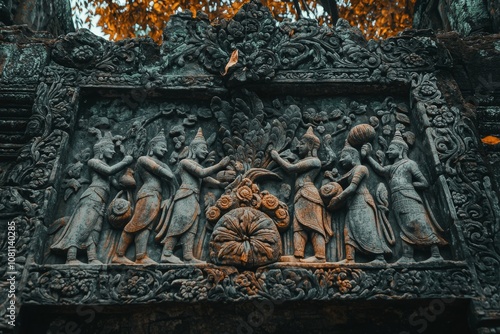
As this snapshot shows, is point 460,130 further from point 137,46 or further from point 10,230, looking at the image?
point 10,230

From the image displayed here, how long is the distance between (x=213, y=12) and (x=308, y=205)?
23.2ft

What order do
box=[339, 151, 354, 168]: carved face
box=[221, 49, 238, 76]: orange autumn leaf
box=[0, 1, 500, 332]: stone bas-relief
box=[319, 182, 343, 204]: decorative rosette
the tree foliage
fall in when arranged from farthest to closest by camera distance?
the tree foliage → box=[221, 49, 238, 76]: orange autumn leaf → box=[339, 151, 354, 168]: carved face → box=[319, 182, 343, 204]: decorative rosette → box=[0, 1, 500, 332]: stone bas-relief

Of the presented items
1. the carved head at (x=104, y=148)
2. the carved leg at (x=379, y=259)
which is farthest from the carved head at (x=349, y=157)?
the carved head at (x=104, y=148)

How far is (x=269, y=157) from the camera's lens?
18.6 feet

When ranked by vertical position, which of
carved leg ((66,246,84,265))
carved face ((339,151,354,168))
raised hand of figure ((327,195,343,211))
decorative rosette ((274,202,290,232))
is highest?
carved face ((339,151,354,168))

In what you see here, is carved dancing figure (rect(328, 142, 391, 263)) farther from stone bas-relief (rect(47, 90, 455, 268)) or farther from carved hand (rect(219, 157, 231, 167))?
carved hand (rect(219, 157, 231, 167))

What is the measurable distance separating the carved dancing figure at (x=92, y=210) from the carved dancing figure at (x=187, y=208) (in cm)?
52

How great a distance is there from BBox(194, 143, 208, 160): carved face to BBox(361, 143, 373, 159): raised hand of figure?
4.51ft

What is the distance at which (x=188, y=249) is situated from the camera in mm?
5074

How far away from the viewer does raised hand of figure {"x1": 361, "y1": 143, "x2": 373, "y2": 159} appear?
5.62 meters

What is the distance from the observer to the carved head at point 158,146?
568 centimetres

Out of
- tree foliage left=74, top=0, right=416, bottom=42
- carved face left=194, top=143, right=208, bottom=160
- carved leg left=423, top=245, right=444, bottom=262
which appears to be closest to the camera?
carved leg left=423, top=245, right=444, bottom=262

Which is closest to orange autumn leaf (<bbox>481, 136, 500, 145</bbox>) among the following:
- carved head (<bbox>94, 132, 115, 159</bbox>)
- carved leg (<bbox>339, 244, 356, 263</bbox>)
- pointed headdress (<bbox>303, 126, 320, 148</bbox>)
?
pointed headdress (<bbox>303, 126, 320, 148</bbox>)

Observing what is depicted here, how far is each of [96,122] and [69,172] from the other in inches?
24.4
